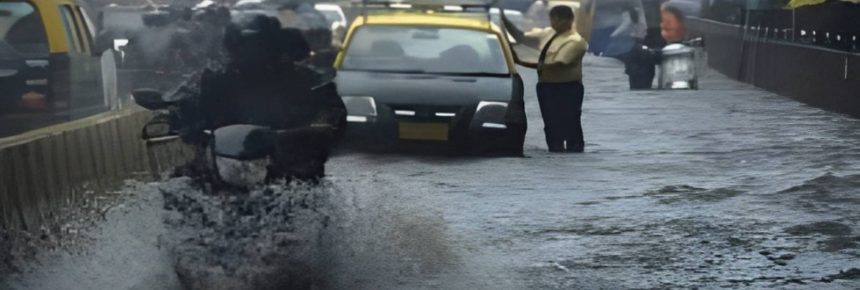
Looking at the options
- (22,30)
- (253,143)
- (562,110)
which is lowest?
(562,110)

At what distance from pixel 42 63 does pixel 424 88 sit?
10.7ft

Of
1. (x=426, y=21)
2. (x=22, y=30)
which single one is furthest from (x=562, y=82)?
(x=22, y=30)

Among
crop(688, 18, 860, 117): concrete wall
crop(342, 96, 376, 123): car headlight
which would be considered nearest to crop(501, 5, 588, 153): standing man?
crop(342, 96, 376, 123): car headlight

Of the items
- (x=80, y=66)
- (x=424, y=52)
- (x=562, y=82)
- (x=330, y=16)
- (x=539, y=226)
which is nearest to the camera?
(x=539, y=226)

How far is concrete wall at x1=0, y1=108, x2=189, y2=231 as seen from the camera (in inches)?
404

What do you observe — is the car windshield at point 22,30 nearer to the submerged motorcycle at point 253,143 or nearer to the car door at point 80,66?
the car door at point 80,66

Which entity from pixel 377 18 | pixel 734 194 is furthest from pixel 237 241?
pixel 377 18

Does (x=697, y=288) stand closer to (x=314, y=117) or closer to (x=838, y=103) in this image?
(x=314, y=117)

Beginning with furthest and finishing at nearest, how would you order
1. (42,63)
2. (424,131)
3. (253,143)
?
(424,131) → (42,63) → (253,143)

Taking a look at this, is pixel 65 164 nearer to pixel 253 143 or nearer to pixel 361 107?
pixel 253 143

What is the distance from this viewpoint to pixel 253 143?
9680 mm

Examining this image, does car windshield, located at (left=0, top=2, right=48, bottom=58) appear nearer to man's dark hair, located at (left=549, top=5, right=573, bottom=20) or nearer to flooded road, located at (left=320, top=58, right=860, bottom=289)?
flooded road, located at (left=320, top=58, right=860, bottom=289)

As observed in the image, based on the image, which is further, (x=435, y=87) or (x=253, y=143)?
(x=435, y=87)

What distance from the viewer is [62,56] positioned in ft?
53.3
